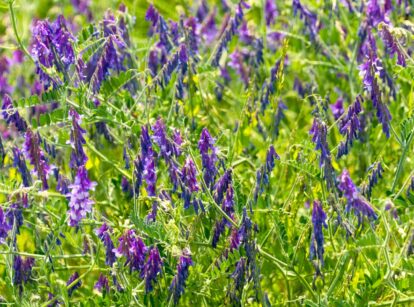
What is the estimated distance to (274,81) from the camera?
3865mm

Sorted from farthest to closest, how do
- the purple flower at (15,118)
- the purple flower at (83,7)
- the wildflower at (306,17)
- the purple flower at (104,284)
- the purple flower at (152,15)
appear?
the purple flower at (83,7) < the wildflower at (306,17) < the purple flower at (152,15) < the purple flower at (15,118) < the purple flower at (104,284)

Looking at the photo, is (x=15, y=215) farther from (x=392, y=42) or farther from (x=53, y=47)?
(x=392, y=42)

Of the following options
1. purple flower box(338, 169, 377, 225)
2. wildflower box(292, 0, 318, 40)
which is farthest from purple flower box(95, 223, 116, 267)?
wildflower box(292, 0, 318, 40)

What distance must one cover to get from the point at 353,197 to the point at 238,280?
1.62 ft

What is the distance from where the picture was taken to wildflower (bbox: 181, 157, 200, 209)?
2.91 metres

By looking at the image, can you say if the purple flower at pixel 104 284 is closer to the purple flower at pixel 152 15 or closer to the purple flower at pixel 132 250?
the purple flower at pixel 132 250

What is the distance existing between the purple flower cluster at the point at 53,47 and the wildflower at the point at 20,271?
584mm

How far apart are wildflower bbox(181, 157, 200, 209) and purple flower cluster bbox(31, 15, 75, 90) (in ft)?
1.76

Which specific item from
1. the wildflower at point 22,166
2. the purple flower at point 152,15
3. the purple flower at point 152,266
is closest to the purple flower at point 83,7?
the purple flower at point 152,15

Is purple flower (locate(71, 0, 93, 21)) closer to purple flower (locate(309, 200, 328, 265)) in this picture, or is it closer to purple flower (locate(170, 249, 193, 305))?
purple flower (locate(170, 249, 193, 305))

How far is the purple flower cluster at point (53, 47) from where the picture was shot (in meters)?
3.14

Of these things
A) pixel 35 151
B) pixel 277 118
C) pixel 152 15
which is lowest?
pixel 277 118

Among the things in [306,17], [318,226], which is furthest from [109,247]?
[306,17]

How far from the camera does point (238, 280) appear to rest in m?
2.88
